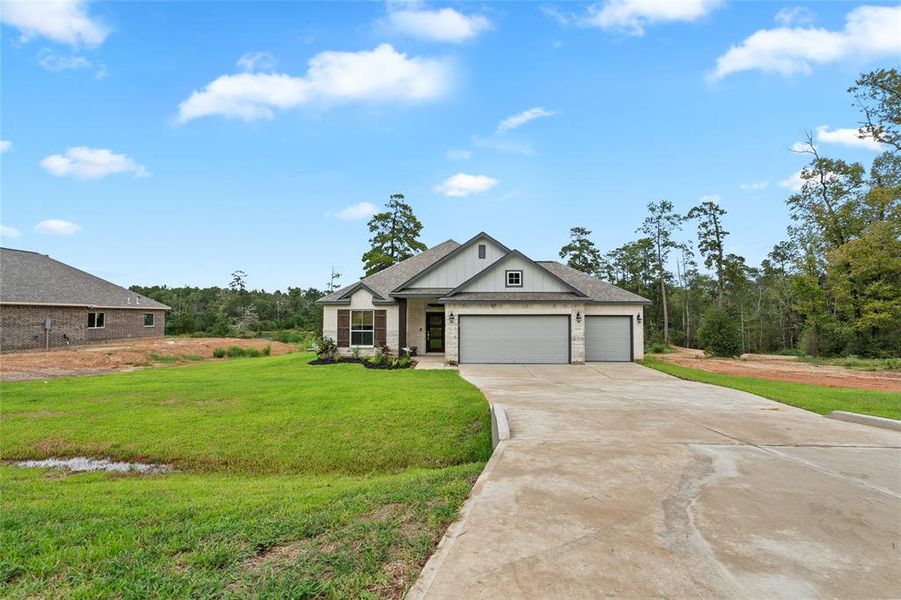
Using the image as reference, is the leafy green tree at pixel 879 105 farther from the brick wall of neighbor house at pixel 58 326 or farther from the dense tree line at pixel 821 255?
the brick wall of neighbor house at pixel 58 326

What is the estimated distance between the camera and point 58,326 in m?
24.3

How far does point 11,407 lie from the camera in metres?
8.96

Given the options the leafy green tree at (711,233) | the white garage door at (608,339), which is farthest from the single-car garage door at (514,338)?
the leafy green tree at (711,233)

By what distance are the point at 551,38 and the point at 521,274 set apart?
831 centimetres

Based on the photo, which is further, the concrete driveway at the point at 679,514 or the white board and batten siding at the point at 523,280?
the white board and batten siding at the point at 523,280

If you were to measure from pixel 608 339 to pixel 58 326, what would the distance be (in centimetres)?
3057

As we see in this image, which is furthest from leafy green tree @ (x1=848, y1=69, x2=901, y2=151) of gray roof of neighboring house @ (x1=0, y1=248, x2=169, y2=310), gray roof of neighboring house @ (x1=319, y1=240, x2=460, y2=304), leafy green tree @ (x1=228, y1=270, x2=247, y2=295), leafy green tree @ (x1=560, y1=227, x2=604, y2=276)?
leafy green tree @ (x1=228, y1=270, x2=247, y2=295)

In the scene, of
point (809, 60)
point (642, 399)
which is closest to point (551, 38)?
point (809, 60)

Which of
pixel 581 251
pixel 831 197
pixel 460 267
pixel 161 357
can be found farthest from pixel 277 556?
pixel 581 251

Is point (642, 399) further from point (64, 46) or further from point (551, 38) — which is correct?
point (64, 46)

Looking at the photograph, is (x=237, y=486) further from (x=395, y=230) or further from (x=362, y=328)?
(x=395, y=230)

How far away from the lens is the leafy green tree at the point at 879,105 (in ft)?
70.0

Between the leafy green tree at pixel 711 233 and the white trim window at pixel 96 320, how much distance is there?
147 ft

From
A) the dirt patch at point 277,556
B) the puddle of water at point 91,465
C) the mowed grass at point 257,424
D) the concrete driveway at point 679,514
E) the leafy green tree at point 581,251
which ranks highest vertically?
the leafy green tree at point 581,251
